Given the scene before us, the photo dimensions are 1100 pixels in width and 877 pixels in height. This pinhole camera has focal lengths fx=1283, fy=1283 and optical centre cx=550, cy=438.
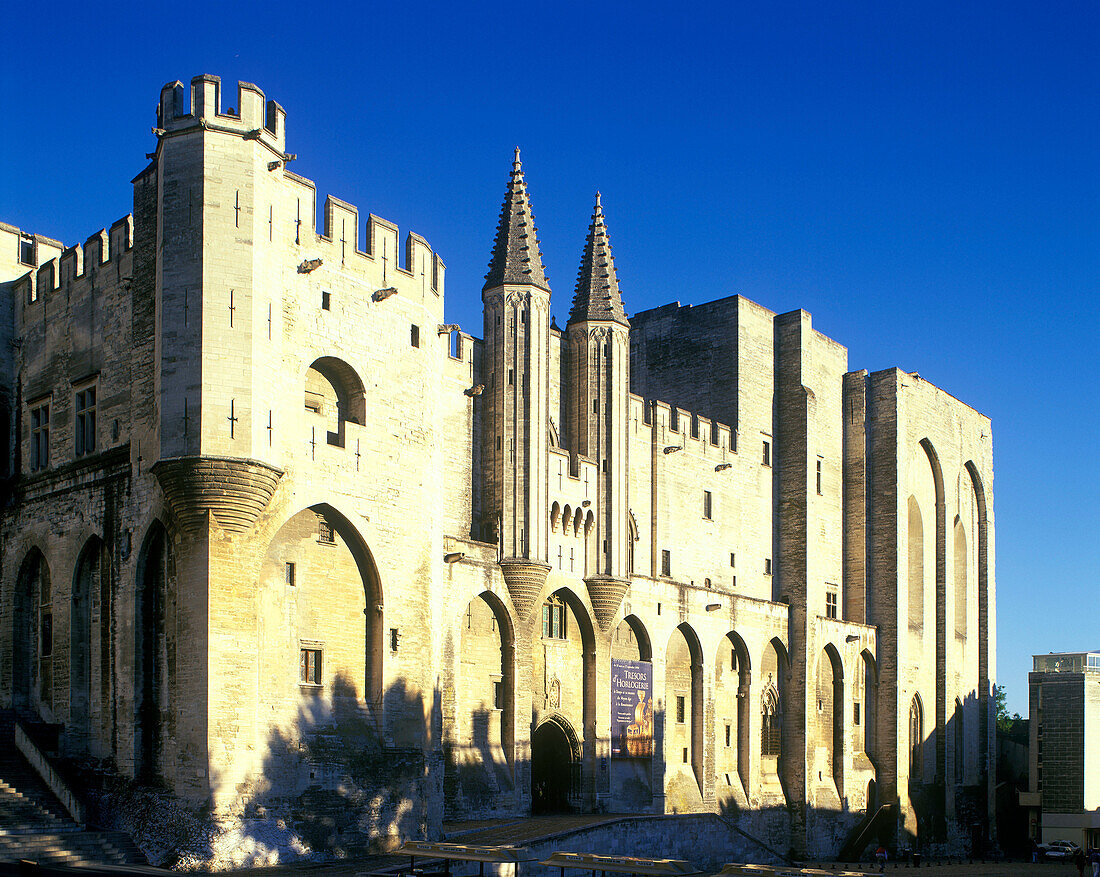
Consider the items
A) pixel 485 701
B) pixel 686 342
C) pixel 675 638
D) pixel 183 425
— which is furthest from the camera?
pixel 686 342

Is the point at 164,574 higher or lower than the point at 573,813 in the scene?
higher

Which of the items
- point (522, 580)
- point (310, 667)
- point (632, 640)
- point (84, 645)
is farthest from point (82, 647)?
point (632, 640)

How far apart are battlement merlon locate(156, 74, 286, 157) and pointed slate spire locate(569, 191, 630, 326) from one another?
1296 centimetres

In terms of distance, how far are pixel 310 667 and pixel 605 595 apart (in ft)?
36.4

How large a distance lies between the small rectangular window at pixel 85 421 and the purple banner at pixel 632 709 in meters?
15.8

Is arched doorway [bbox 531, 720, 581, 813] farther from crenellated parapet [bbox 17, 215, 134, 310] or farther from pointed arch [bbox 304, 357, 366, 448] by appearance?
crenellated parapet [bbox 17, 215, 134, 310]

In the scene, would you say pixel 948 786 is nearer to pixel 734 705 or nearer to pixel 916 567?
pixel 916 567

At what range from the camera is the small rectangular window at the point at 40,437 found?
3031cm

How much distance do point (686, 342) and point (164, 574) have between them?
26.4 m

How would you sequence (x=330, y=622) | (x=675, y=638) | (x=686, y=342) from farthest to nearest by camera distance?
1. (x=686, y=342)
2. (x=675, y=638)
3. (x=330, y=622)

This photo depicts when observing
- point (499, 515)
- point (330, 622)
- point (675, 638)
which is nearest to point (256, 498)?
point (330, 622)

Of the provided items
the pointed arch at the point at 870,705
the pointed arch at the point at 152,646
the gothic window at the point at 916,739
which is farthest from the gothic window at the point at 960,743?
the pointed arch at the point at 152,646

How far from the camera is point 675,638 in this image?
40.2 metres

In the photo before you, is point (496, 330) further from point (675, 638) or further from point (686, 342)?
point (686, 342)
